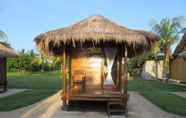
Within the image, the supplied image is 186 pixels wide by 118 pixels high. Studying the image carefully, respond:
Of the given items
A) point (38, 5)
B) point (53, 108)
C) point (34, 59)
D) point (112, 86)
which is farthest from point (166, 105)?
point (34, 59)

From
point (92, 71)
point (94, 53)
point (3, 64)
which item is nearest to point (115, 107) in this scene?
point (92, 71)

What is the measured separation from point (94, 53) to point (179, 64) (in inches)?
689

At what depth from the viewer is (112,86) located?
12.8 metres

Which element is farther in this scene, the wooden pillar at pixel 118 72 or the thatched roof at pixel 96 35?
the wooden pillar at pixel 118 72

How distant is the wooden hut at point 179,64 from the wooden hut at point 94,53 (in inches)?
540

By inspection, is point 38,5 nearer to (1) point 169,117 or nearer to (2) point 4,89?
(2) point 4,89

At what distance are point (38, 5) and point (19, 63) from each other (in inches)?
962

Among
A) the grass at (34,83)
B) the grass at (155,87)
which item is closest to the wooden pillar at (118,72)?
the grass at (155,87)

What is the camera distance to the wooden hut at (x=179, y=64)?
86.8ft

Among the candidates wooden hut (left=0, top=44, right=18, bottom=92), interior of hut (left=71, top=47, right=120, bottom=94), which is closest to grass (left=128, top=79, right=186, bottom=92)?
interior of hut (left=71, top=47, right=120, bottom=94)

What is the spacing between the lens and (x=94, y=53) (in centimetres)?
1265

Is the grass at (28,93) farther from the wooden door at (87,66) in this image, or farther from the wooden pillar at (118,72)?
the wooden pillar at (118,72)

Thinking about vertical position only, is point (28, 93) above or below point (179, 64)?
below

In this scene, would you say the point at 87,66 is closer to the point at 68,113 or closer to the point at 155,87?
the point at 68,113
